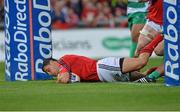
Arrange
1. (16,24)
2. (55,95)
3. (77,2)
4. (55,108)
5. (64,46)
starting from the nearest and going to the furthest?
(55,108) < (55,95) < (16,24) < (64,46) < (77,2)

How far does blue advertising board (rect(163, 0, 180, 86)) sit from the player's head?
2.17 metres

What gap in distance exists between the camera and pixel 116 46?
1082 inches

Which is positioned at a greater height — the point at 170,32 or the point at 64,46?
the point at 170,32

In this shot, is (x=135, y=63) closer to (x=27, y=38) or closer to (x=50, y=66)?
(x=50, y=66)

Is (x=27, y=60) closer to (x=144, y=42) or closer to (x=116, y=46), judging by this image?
(x=144, y=42)

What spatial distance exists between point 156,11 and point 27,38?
248cm

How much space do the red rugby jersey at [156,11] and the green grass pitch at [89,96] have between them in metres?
1.80

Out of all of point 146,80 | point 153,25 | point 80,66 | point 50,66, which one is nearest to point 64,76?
point 80,66

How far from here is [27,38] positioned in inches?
604

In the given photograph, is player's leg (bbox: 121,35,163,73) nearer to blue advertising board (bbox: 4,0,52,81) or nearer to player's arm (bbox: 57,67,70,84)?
player's arm (bbox: 57,67,70,84)

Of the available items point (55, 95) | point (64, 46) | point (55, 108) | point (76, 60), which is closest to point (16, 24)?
point (76, 60)

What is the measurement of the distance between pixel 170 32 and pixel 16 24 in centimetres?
355

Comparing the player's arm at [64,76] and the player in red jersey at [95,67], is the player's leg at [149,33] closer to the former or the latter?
the player in red jersey at [95,67]

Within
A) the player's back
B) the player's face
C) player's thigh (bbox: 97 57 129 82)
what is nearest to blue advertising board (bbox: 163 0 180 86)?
player's thigh (bbox: 97 57 129 82)
